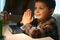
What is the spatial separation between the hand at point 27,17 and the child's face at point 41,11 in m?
0.06

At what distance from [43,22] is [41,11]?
0.09 meters

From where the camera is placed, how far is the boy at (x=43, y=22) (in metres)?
1.00

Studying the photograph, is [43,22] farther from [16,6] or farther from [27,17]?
[16,6]

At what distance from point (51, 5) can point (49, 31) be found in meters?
0.20

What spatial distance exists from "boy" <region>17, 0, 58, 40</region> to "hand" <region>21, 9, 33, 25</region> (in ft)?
0.15

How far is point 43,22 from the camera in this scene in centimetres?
103

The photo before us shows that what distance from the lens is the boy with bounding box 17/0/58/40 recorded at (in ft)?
3.30

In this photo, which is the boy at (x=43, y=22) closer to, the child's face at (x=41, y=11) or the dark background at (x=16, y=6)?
the child's face at (x=41, y=11)

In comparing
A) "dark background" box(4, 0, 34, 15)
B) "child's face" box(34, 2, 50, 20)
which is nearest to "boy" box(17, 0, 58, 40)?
"child's face" box(34, 2, 50, 20)

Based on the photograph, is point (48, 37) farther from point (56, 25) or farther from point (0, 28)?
point (0, 28)

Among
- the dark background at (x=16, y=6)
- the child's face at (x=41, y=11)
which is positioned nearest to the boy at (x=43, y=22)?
the child's face at (x=41, y=11)

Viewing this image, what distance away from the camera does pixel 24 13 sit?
1097 mm

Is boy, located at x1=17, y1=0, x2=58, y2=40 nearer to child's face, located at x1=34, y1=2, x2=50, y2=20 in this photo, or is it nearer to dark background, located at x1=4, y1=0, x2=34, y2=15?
child's face, located at x1=34, y1=2, x2=50, y2=20

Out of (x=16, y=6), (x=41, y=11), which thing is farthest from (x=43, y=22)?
(x=16, y=6)
